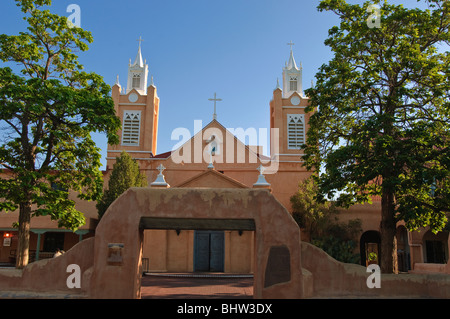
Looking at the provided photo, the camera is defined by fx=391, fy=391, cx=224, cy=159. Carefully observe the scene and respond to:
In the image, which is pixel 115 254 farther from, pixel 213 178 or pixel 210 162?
pixel 210 162

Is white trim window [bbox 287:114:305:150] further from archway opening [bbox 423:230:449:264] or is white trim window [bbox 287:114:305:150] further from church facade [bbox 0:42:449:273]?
archway opening [bbox 423:230:449:264]

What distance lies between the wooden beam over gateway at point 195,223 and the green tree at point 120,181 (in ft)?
43.9

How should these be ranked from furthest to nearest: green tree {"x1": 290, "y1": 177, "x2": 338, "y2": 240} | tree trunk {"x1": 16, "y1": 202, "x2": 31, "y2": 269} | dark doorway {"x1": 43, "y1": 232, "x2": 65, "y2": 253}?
dark doorway {"x1": 43, "y1": 232, "x2": 65, "y2": 253}, green tree {"x1": 290, "y1": 177, "x2": 338, "y2": 240}, tree trunk {"x1": 16, "y1": 202, "x2": 31, "y2": 269}

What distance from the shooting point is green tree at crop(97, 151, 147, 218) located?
81.5 feet

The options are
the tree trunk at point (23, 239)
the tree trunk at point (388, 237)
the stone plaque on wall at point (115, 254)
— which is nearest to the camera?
the stone plaque on wall at point (115, 254)

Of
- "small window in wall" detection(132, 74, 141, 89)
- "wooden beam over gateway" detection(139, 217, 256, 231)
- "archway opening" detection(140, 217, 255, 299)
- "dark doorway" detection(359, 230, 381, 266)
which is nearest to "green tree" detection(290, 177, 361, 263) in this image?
"dark doorway" detection(359, 230, 381, 266)

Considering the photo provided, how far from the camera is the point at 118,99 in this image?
109 feet

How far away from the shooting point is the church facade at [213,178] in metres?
23.9

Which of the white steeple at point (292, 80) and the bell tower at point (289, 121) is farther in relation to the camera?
the white steeple at point (292, 80)

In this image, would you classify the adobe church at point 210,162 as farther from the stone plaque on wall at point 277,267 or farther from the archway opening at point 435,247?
the stone plaque on wall at point 277,267

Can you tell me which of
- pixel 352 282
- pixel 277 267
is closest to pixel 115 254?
pixel 277 267

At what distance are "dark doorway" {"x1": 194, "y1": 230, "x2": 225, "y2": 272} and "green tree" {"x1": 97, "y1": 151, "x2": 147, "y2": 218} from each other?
5433 mm

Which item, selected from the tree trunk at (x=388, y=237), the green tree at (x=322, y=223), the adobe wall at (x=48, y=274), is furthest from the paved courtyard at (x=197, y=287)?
the green tree at (x=322, y=223)
